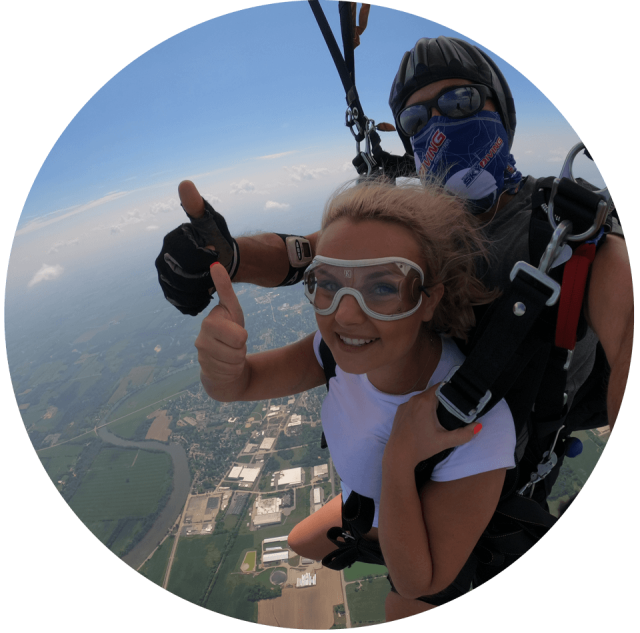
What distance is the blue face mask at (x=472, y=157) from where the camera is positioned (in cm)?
130

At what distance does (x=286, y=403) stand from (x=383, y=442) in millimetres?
735

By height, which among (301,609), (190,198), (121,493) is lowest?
(301,609)

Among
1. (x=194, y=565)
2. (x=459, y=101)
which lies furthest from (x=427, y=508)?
(x=459, y=101)

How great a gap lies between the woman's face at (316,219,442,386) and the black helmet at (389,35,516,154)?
2.50 feet

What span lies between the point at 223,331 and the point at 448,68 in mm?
1351

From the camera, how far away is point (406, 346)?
1096 mm

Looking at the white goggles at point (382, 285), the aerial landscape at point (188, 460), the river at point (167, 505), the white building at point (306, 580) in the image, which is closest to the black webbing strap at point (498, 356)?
the white goggles at point (382, 285)

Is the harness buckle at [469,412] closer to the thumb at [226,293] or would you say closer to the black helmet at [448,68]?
the thumb at [226,293]

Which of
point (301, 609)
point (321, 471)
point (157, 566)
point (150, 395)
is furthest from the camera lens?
point (150, 395)

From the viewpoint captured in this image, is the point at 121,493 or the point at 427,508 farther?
the point at 121,493

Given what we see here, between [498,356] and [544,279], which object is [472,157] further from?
[498,356]

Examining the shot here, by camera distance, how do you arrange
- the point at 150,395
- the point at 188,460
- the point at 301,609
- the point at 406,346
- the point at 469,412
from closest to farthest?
the point at 469,412 < the point at 406,346 < the point at 301,609 < the point at 188,460 < the point at 150,395

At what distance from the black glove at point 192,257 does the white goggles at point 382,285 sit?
595mm

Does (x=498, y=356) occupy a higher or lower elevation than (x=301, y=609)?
higher
